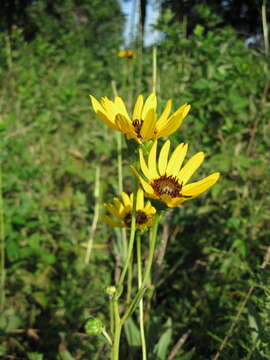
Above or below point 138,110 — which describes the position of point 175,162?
below

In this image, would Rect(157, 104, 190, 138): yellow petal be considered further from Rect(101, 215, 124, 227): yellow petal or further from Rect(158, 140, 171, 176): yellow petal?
Rect(101, 215, 124, 227): yellow petal

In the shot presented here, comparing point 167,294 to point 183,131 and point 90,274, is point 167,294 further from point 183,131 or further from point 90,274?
point 183,131

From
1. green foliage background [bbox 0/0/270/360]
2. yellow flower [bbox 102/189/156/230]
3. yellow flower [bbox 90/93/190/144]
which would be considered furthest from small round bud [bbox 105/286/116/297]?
green foliage background [bbox 0/0/270/360]

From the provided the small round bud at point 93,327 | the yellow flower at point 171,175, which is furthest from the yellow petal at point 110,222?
the small round bud at point 93,327

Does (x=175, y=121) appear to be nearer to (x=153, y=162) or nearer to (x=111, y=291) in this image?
(x=153, y=162)

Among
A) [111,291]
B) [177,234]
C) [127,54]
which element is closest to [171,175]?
[111,291]

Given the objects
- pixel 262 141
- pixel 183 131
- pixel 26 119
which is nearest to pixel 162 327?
pixel 183 131
